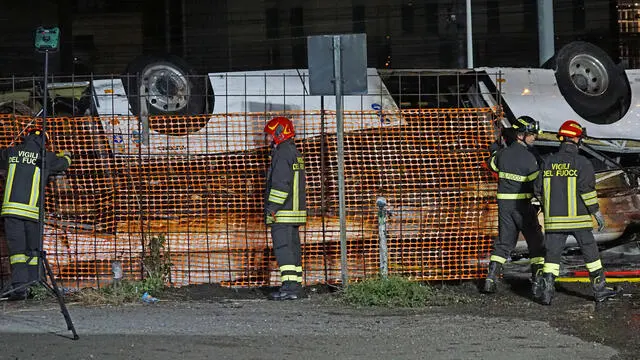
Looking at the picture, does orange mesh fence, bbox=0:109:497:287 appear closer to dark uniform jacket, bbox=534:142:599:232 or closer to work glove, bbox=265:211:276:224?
work glove, bbox=265:211:276:224

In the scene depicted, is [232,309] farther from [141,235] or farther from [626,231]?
[626,231]

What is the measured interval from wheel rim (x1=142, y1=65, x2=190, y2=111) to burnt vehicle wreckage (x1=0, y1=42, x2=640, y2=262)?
14mm

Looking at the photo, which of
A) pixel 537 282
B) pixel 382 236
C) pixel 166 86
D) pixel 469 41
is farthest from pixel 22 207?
pixel 469 41

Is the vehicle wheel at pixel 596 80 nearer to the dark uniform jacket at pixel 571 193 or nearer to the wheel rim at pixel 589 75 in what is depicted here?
the wheel rim at pixel 589 75

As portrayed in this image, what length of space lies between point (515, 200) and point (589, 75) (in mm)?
5769

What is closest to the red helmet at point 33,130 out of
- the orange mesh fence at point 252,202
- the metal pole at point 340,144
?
the orange mesh fence at point 252,202

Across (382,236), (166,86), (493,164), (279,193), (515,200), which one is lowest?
(382,236)

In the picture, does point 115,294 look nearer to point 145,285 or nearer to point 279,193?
point 145,285

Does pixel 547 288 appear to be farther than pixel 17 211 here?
No

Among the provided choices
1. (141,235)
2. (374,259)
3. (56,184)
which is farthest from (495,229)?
(56,184)

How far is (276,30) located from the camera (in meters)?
20.3

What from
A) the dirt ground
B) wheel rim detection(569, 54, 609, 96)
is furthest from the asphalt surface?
wheel rim detection(569, 54, 609, 96)

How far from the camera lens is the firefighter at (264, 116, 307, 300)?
9750mm

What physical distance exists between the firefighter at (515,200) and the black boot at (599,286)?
1.81 feet
